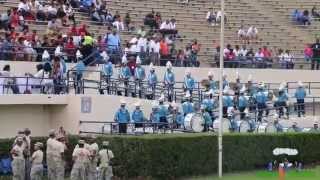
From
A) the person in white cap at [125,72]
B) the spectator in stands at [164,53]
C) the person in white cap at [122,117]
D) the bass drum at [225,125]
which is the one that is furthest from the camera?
the spectator in stands at [164,53]

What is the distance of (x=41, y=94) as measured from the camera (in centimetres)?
3195

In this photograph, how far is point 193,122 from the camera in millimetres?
35062

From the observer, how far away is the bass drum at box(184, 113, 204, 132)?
35.0 m

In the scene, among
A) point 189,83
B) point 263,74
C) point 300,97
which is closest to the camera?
point 189,83

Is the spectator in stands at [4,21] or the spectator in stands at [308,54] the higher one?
the spectator in stands at [4,21]

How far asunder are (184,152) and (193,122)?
4230 mm

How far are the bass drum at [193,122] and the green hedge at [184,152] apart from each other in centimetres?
248

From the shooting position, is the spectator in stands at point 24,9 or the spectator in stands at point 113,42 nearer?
the spectator in stands at point 24,9

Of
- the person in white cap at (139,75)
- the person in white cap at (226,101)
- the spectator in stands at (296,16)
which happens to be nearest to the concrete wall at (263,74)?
the person in white cap at (139,75)

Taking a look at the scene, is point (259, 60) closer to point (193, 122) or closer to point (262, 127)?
point (262, 127)

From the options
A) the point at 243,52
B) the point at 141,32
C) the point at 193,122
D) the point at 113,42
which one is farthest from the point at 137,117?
the point at 243,52

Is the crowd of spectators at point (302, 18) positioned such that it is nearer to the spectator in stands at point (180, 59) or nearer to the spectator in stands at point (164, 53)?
the spectator in stands at point (180, 59)

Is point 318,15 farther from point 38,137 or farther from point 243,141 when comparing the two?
point 38,137

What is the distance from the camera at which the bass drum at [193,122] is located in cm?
3500
